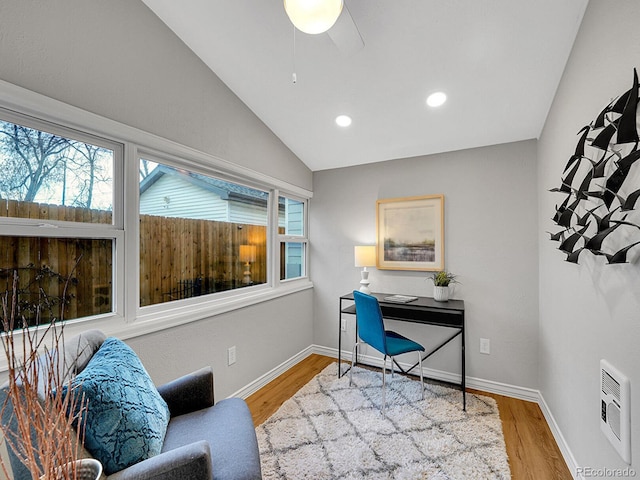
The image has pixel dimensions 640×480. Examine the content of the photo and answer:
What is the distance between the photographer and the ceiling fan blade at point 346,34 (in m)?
1.43

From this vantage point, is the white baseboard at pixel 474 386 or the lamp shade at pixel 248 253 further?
the lamp shade at pixel 248 253

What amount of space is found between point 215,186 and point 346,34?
1.45 m

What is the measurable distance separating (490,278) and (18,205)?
315 centimetres

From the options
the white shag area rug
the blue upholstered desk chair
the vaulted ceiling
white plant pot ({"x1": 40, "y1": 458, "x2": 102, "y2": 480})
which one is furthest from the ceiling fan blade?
the white shag area rug

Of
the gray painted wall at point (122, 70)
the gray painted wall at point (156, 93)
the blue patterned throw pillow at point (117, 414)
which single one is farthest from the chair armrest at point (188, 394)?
the gray painted wall at point (122, 70)

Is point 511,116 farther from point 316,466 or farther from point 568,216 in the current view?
point 316,466

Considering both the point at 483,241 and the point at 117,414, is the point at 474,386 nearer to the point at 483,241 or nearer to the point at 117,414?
the point at 483,241

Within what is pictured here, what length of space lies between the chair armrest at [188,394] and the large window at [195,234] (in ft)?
2.07

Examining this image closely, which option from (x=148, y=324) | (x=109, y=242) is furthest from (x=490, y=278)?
(x=109, y=242)

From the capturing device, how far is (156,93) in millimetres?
1814

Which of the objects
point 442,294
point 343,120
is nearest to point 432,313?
point 442,294

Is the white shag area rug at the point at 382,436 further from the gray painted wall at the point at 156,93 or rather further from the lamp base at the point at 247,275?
the lamp base at the point at 247,275

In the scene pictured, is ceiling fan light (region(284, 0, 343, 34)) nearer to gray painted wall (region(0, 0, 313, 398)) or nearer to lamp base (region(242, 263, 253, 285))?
gray painted wall (region(0, 0, 313, 398))

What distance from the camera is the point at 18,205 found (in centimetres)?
133
